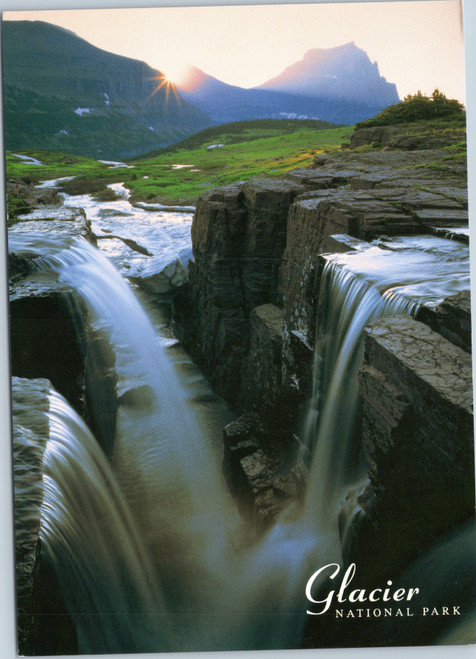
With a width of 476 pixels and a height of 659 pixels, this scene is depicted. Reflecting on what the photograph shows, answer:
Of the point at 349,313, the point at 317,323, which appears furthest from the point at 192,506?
the point at 349,313

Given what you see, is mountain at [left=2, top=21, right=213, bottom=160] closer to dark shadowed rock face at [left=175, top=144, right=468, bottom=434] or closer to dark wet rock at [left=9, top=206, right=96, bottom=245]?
dark wet rock at [left=9, top=206, right=96, bottom=245]

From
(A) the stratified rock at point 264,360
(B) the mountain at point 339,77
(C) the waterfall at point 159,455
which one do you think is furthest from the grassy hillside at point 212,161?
(A) the stratified rock at point 264,360

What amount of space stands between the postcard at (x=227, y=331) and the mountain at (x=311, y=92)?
0.02 meters

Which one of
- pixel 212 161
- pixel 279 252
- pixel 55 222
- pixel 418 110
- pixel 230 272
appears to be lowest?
pixel 230 272

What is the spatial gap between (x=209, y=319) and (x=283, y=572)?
227cm

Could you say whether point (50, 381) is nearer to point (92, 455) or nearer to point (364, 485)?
point (92, 455)

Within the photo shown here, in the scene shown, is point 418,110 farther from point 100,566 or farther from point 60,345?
point 100,566

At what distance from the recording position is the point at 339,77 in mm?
3818

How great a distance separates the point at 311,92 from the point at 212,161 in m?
1.00

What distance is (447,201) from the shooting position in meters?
3.84

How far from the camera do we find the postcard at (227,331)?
3316 mm

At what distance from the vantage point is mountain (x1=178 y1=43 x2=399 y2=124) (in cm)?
381

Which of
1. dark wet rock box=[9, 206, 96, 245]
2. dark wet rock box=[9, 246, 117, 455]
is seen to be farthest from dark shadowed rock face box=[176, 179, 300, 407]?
dark wet rock box=[9, 206, 96, 245]

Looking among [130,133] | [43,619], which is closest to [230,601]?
[43,619]
